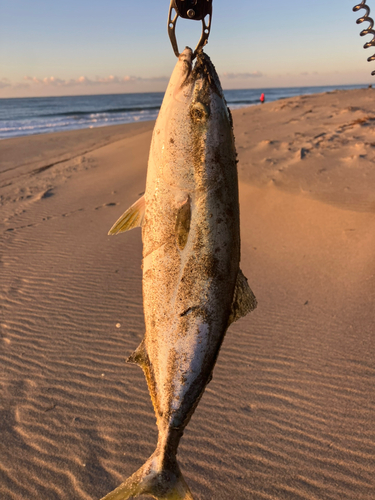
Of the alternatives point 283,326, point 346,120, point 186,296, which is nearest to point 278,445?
point 283,326

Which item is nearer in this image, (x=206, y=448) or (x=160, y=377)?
(x=160, y=377)

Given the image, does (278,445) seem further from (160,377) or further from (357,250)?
(357,250)

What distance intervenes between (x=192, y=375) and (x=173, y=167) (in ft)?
3.87

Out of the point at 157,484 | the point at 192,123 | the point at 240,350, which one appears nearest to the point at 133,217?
the point at 192,123

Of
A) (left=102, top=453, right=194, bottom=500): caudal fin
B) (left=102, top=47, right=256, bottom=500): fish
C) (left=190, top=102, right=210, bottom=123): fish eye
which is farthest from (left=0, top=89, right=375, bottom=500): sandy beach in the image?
(left=190, top=102, right=210, bottom=123): fish eye

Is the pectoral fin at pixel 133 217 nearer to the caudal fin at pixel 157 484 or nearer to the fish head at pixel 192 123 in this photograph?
the fish head at pixel 192 123

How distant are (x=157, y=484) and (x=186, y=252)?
54.1 inches

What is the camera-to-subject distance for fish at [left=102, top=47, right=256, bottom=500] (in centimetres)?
199

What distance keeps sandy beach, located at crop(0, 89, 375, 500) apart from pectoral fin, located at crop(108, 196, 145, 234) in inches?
103

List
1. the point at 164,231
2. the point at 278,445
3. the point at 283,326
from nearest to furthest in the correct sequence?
the point at 164,231, the point at 278,445, the point at 283,326

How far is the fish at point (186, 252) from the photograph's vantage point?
1.99 m

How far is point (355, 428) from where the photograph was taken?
3.86 m

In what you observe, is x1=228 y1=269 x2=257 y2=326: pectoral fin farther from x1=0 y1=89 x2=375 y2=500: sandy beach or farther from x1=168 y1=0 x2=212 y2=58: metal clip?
x1=0 y1=89 x2=375 y2=500: sandy beach

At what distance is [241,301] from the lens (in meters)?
2.17
